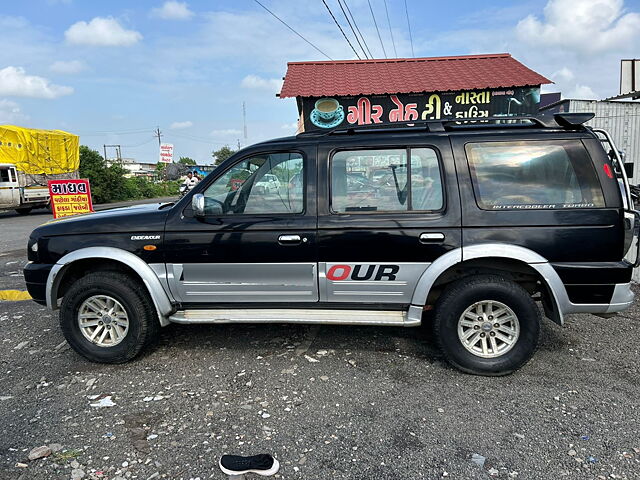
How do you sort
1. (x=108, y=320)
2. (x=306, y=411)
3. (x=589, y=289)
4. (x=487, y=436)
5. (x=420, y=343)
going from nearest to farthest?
1. (x=487, y=436)
2. (x=306, y=411)
3. (x=589, y=289)
4. (x=108, y=320)
5. (x=420, y=343)

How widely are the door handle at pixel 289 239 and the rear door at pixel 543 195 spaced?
51.6 inches

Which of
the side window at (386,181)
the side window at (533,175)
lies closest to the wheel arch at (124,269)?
the side window at (386,181)

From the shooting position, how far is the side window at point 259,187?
3.51 meters

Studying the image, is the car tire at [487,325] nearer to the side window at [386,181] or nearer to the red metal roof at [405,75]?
the side window at [386,181]

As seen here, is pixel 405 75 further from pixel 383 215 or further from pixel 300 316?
pixel 300 316

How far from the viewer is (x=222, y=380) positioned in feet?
11.2

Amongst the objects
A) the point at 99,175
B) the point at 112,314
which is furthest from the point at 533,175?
the point at 99,175

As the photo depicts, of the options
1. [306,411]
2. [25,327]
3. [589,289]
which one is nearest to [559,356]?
[589,289]

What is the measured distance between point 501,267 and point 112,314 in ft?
10.8

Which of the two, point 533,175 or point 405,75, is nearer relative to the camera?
point 533,175

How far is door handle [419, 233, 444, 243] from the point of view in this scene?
3.28m

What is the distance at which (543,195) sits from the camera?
323 cm

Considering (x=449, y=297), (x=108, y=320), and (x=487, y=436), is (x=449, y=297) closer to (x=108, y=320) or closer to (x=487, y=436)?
(x=487, y=436)

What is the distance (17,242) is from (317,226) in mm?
10424
